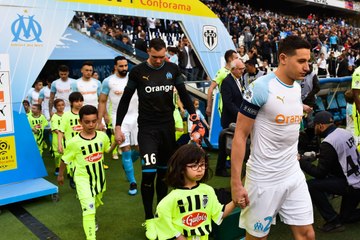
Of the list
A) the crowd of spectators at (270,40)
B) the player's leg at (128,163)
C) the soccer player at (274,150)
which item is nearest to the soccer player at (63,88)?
the player's leg at (128,163)

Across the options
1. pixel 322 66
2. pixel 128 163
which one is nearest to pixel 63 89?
pixel 128 163

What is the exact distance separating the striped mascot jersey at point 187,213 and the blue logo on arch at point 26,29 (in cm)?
398

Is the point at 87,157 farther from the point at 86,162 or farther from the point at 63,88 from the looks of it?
the point at 63,88

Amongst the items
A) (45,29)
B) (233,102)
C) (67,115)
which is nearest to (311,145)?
(233,102)

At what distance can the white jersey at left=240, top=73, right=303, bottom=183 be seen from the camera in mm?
2631

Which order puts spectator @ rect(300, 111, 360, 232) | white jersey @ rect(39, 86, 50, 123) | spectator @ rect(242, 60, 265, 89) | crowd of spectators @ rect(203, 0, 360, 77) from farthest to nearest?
crowd of spectators @ rect(203, 0, 360, 77) → spectator @ rect(242, 60, 265, 89) → white jersey @ rect(39, 86, 50, 123) → spectator @ rect(300, 111, 360, 232)

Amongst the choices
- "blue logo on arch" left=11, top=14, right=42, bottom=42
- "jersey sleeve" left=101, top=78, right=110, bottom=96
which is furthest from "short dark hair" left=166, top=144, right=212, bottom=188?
"blue logo on arch" left=11, top=14, right=42, bottom=42

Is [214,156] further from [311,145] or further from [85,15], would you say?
[85,15]

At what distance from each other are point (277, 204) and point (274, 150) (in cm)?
39

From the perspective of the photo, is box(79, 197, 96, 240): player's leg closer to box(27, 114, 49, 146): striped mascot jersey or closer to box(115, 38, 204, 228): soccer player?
box(115, 38, 204, 228): soccer player

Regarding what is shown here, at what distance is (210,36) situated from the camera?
9070 mm

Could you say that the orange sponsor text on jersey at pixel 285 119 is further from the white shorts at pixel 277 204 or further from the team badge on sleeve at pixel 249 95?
the white shorts at pixel 277 204

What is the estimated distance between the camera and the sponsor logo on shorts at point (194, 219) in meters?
2.62

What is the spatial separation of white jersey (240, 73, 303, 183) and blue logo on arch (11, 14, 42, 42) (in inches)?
159
